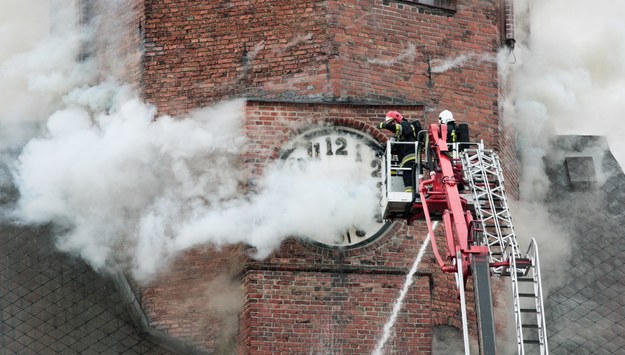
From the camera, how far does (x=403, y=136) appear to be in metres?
24.0

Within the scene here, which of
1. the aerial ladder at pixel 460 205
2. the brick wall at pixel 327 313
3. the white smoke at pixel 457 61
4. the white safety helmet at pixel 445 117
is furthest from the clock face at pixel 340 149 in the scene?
the white smoke at pixel 457 61

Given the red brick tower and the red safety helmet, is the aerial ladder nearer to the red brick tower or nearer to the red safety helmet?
the red safety helmet

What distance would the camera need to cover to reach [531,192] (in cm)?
2736

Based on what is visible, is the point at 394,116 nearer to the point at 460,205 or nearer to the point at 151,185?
the point at 460,205

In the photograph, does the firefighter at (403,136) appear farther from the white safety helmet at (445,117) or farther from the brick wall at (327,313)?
the brick wall at (327,313)

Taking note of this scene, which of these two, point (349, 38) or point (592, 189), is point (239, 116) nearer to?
point (349, 38)

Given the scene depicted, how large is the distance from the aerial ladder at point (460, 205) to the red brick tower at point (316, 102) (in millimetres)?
940

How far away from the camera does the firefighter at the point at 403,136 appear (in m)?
23.8

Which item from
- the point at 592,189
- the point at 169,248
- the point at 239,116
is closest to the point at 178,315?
the point at 169,248

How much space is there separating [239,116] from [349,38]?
1611 mm

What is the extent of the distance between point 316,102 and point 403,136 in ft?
4.90

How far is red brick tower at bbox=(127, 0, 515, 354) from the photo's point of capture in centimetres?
2431

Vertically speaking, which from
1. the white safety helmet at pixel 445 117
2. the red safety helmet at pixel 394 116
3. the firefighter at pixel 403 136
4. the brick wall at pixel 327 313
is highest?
the white safety helmet at pixel 445 117

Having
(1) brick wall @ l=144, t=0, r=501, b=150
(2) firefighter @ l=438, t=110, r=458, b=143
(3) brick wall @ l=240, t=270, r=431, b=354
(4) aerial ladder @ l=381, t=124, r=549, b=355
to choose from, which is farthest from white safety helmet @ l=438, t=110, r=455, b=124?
(3) brick wall @ l=240, t=270, r=431, b=354
